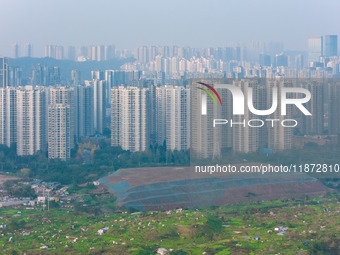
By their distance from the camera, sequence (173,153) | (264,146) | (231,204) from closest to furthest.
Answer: (231,204)
(264,146)
(173,153)

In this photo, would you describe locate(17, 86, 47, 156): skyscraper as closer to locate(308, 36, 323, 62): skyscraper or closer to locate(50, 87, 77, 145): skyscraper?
locate(50, 87, 77, 145): skyscraper

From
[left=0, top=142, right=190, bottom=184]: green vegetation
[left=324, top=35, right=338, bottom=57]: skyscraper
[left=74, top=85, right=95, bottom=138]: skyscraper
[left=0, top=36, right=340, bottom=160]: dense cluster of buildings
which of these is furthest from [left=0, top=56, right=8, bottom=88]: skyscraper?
[left=324, top=35, right=338, bottom=57]: skyscraper

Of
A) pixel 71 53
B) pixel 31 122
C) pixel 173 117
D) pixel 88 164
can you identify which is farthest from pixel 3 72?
pixel 88 164

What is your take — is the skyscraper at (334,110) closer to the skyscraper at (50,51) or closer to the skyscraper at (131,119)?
the skyscraper at (131,119)

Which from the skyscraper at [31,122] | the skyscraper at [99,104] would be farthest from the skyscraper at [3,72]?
the skyscraper at [31,122]

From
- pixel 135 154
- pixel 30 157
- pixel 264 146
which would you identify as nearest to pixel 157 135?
pixel 135 154

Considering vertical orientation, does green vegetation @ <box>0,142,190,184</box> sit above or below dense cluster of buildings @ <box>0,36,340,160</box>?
below

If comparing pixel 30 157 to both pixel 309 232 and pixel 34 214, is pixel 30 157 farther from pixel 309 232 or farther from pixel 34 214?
pixel 309 232
